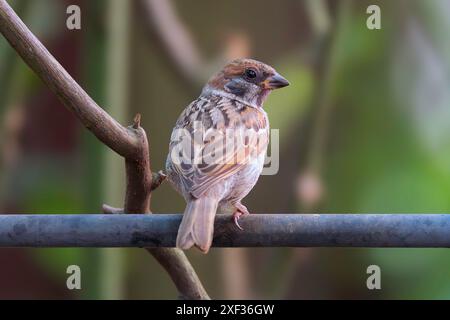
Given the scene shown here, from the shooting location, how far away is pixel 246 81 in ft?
12.1

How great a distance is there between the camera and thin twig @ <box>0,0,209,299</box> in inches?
92.0

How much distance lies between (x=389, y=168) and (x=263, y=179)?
66cm

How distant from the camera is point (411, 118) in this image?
4.65 meters

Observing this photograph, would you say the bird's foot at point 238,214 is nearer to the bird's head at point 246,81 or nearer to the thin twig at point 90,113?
the thin twig at point 90,113

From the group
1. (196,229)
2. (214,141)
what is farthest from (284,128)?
(196,229)

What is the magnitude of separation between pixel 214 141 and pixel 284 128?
121cm

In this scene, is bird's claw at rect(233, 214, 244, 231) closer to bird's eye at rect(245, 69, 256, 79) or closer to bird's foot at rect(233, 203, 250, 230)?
bird's foot at rect(233, 203, 250, 230)

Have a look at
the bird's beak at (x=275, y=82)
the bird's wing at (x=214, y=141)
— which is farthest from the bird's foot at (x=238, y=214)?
the bird's beak at (x=275, y=82)

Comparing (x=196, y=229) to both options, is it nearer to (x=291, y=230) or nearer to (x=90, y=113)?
(x=291, y=230)

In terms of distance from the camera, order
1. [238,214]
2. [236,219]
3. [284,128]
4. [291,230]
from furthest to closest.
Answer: [284,128], [238,214], [236,219], [291,230]

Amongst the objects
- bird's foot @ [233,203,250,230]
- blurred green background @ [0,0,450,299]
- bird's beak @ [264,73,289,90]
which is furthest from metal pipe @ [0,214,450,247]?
blurred green background @ [0,0,450,299]

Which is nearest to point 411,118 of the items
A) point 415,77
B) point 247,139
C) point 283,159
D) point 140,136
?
point 415,77

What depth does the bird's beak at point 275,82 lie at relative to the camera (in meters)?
3.59

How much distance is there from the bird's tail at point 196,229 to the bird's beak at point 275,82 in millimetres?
1017
